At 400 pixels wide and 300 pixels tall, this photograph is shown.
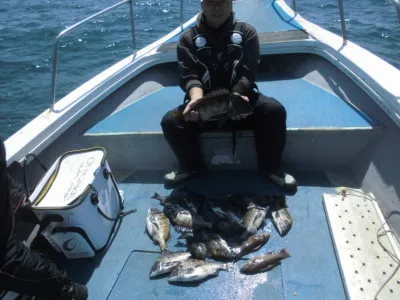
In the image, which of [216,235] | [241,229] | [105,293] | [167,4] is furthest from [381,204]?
[167,4]

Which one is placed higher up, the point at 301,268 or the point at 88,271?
the point at 301,268

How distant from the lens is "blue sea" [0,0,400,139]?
8994 mm

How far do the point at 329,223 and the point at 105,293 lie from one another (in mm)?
2093

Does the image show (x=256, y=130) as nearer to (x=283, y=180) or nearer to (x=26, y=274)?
(x=283, y=180)

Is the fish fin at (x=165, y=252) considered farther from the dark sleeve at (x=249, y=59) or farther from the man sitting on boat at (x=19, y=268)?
the dark sleeve at (x=249, y=59)

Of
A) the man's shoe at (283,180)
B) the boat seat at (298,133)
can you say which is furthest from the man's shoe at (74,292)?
the man's shoe at (283,180)

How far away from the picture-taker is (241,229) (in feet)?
9.97

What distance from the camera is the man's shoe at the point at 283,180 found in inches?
138

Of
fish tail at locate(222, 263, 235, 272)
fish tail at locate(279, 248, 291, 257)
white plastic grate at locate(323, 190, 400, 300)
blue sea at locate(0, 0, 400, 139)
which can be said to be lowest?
blue sea at locate(0, 0, 400, 139)

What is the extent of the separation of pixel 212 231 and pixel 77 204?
4.12 feet

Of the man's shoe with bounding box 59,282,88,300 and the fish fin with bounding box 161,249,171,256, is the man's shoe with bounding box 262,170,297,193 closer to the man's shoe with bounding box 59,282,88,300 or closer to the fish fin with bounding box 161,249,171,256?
the fish fin with bounding box 161,249,171,256

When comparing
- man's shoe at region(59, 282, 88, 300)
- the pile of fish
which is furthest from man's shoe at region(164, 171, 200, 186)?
man's shoe at region(59, 282, 88, 300)

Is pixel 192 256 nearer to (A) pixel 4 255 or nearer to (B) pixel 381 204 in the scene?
(A) pixel 4 255

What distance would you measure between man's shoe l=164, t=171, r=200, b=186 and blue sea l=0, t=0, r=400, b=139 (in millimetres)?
5197
